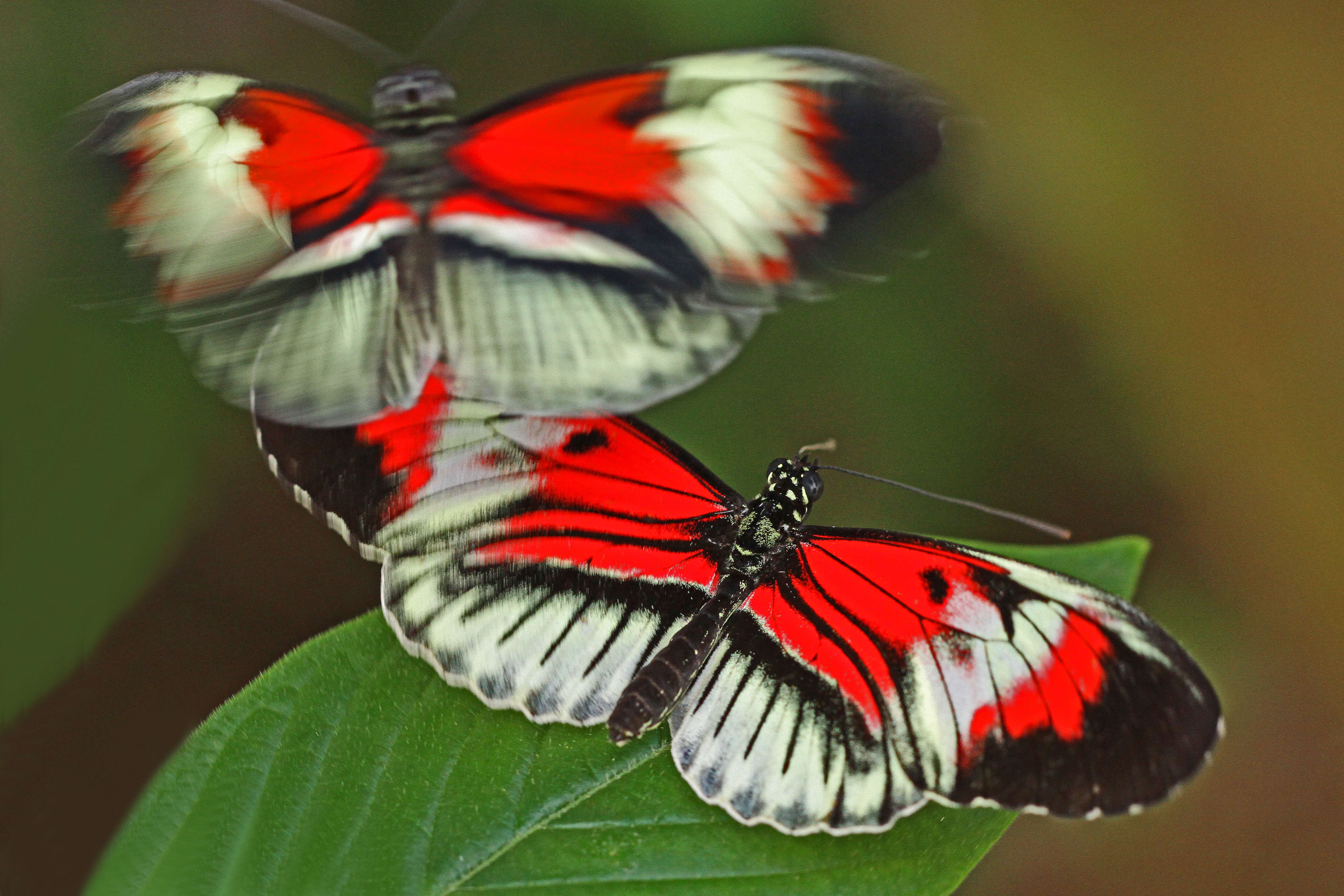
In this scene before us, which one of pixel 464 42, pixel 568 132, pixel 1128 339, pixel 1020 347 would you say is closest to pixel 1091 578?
pixel 568 132

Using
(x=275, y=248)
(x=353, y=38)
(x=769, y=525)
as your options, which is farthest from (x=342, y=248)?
(x=353, y=38)

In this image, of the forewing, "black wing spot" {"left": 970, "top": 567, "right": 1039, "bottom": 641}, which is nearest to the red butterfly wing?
the forewing

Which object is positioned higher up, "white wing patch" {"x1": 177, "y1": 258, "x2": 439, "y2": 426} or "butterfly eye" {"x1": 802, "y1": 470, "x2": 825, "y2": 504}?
"white wing patch" {"x1": 177, "y1": 258, "x2": 439, "y2": 426}

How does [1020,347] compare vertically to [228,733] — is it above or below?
above

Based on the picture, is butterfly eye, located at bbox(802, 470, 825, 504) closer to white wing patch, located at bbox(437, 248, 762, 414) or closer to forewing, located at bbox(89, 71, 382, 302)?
white wing patch, located at bbox(437, 248, 762, 414)

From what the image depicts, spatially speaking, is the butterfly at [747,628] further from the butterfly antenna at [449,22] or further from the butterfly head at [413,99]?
the butterfly antenna at [449,22]

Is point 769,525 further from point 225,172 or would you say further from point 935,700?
point 225,172

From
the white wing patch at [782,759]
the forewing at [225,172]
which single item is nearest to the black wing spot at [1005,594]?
the white wing patch at [782,759]

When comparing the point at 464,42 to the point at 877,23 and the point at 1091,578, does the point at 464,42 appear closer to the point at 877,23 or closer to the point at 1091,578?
the point at 877,23

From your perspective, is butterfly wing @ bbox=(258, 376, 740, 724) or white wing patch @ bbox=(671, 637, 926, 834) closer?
white wing patch @ bbox=(671, 637, 926, 834)
